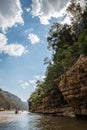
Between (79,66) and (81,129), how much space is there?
1542 centimetres

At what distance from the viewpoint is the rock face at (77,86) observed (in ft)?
131

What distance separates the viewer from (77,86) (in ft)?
135

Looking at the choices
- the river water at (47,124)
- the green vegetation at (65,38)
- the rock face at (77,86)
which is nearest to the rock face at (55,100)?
the green vegetation at (65,38)

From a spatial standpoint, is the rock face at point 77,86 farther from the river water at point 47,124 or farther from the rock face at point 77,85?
the river water at point 47,124

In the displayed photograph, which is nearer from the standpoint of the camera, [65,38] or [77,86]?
[77,86]

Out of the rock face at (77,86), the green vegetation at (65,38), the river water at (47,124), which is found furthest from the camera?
the green vegetation at (65,38)

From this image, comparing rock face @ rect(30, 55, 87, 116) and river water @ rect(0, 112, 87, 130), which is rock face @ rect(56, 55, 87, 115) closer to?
rock face @ rect(30, 55, 87, 116)

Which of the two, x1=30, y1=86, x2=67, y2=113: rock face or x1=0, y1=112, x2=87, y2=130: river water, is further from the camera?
x1=30, y1=86, x2=67, y2=113: rock face

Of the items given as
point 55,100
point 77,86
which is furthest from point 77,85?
point 55,100

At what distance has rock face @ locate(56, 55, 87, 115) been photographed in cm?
3981

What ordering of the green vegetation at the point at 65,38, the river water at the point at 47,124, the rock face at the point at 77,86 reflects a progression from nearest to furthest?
the river water at the point at 47,124, the rock face at the point at 77,86, the green vegetation at the point at 65,38

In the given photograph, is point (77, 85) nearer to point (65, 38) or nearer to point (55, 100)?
point (55, 100)

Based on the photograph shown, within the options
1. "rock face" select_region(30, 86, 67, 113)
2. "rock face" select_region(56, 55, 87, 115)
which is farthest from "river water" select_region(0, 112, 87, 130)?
"rock face" select_region(30, 86, 67, 113)

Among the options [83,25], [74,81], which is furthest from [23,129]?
[83,25]
